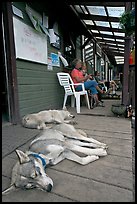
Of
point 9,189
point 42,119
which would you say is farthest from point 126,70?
point 9,189

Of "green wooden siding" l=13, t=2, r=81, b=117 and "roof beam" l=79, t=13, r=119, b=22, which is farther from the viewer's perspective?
"roof beam" l=79, t=13, r=119, b=22

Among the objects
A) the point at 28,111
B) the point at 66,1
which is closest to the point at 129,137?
the point at 28,111

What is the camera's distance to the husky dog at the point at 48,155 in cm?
110

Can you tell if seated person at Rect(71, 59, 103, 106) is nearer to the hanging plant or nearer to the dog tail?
Answer: the hanging plant

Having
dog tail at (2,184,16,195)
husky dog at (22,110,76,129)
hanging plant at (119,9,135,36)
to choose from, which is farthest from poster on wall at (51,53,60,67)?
dog tail at (2,184,16,195)

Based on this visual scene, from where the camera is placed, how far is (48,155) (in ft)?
4.75

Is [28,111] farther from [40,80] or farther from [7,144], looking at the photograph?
[7,144]

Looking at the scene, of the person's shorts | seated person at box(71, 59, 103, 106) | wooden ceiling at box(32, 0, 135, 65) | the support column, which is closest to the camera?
the support column

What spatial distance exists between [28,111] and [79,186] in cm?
234

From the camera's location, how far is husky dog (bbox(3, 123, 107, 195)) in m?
1.10

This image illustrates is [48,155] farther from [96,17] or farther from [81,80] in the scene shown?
[96,17]

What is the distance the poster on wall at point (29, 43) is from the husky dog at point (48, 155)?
71.6 inches

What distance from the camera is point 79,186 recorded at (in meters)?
1.19

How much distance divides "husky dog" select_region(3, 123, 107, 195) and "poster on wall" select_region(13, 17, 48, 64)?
182 cm
